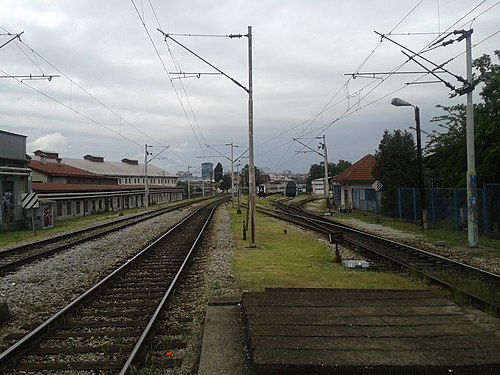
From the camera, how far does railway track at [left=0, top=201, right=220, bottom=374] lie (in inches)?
215

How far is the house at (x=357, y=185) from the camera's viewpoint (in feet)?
137

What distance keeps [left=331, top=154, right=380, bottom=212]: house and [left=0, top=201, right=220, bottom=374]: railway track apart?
33104mm

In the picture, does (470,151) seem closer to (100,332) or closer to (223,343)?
(223,343)

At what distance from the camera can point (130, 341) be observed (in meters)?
6.29

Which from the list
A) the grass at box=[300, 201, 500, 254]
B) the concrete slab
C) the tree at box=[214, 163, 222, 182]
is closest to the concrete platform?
the concrete slab

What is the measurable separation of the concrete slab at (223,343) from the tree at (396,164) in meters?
27.4

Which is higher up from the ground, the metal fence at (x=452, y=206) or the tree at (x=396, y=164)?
the tree at (x=396, y=164)

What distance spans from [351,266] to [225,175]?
A: 156 meters

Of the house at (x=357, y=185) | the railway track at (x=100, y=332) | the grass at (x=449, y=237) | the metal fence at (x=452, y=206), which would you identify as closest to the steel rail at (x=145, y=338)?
the railway track at (x=100, y=332)

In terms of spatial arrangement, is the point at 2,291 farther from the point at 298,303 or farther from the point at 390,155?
the point at 390,155

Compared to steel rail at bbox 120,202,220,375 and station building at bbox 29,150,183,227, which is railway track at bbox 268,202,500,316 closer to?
steel rail at bbox 120,202,220,375

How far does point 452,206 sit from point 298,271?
15.7 meters

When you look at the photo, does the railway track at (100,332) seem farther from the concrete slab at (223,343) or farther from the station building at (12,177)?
the station building at (12,177)

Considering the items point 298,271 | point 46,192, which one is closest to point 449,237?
point 298,271
